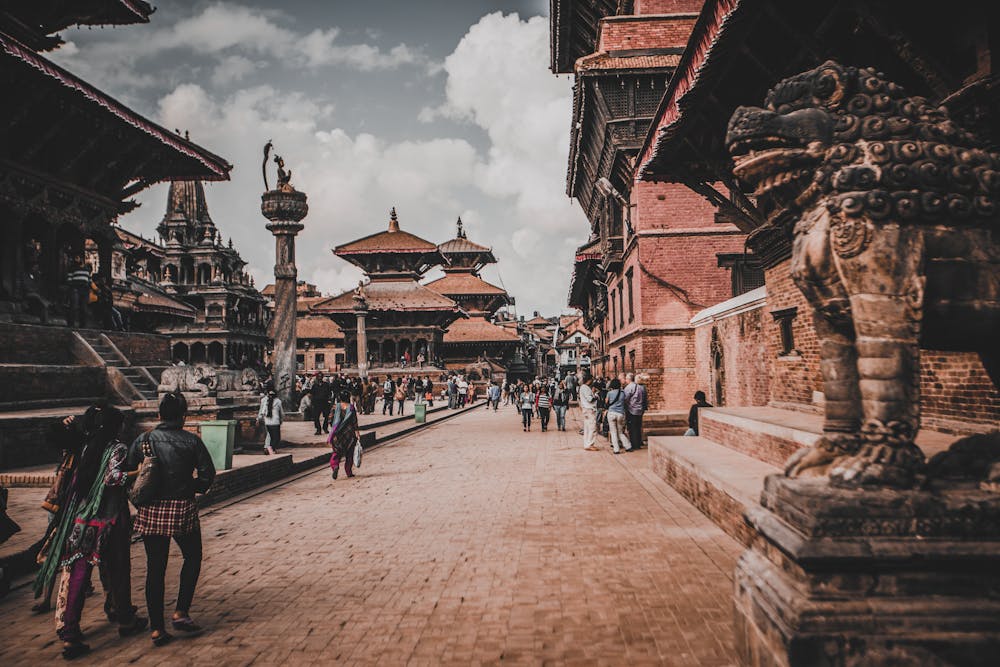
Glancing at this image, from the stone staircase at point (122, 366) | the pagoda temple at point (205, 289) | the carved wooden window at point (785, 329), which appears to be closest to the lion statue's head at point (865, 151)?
the carved wooden window at point (785, 329)

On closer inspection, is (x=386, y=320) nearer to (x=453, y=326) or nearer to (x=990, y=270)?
(x=453, y=326)

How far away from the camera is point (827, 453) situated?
2.88 meters

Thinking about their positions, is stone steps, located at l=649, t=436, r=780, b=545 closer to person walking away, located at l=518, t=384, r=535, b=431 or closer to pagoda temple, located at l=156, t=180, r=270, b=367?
person walking away, located at l=518, t=384, r=535, b=431

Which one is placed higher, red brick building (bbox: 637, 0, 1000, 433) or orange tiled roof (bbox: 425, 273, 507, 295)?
orange tiled roof (bbox: 425, 273, 507, 295)

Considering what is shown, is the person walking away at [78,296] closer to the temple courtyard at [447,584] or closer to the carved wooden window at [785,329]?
the temple courtyard at [447,584]

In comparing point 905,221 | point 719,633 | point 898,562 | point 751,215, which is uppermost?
point 751,215

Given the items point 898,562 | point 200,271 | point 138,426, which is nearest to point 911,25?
point 898,562

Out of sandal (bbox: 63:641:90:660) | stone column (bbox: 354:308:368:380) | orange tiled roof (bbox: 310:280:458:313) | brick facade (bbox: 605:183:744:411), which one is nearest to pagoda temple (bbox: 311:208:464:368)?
Result: orange tiled roof (bbox: 310:280:458:313)

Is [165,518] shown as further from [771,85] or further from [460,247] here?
[460,247]

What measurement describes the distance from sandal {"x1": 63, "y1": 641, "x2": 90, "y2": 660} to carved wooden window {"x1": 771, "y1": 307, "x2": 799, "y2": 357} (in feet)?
27.5

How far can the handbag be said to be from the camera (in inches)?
150

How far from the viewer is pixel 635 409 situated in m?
13.3

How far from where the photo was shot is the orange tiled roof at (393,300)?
46.0m

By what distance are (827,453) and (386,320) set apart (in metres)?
45.7
